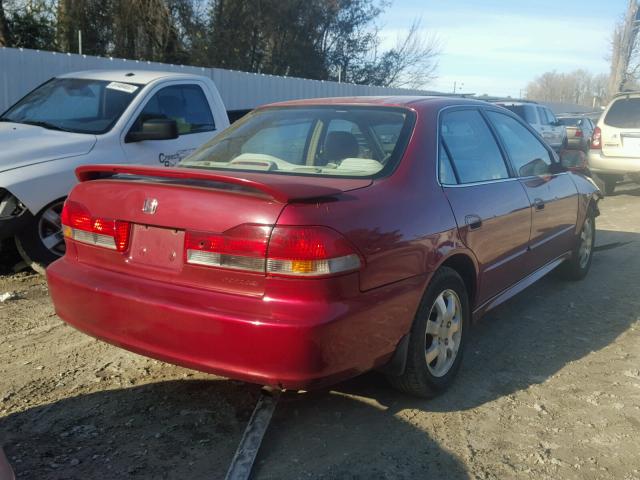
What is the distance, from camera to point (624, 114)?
12.2 meters

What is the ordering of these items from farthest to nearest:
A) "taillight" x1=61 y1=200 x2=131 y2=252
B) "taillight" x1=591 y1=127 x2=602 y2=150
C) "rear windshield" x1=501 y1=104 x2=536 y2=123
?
"rear windshield" x1=501 y1=104 x2=536 y2=123
"taillight" x1=591 y1=127 x2=602 y2=150
"taillight" x1=61 y1=200 x2=131 y2=252

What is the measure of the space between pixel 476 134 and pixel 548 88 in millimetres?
78936

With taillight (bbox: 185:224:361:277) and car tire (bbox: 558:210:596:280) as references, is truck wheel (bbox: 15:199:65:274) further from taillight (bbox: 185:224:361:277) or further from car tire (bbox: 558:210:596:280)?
car tire (bbox: 558:210:596:280)

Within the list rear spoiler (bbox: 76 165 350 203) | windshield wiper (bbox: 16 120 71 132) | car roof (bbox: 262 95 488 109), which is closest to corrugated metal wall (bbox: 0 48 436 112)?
windshield wiper (bbox: 16 120 71 132)

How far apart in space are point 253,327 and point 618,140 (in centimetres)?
1129

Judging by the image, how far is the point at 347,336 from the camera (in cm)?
281

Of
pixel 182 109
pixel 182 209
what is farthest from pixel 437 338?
pixel 182 109

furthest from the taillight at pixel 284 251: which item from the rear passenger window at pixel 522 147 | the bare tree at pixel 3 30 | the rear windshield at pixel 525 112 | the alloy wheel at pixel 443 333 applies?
the bare tree at pixel 3 30

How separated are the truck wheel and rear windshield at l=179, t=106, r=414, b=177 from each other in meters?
1.96

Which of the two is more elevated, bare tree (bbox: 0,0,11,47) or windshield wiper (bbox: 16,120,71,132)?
bare tree (bbox: 0,0,11,47)

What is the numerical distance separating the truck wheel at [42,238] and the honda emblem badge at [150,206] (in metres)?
2.62

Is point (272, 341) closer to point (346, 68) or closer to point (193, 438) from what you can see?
point (193, 438)

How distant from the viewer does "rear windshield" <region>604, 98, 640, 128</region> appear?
1201cm

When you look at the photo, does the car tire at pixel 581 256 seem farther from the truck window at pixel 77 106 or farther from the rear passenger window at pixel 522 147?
the truck window at pixel 77 106
